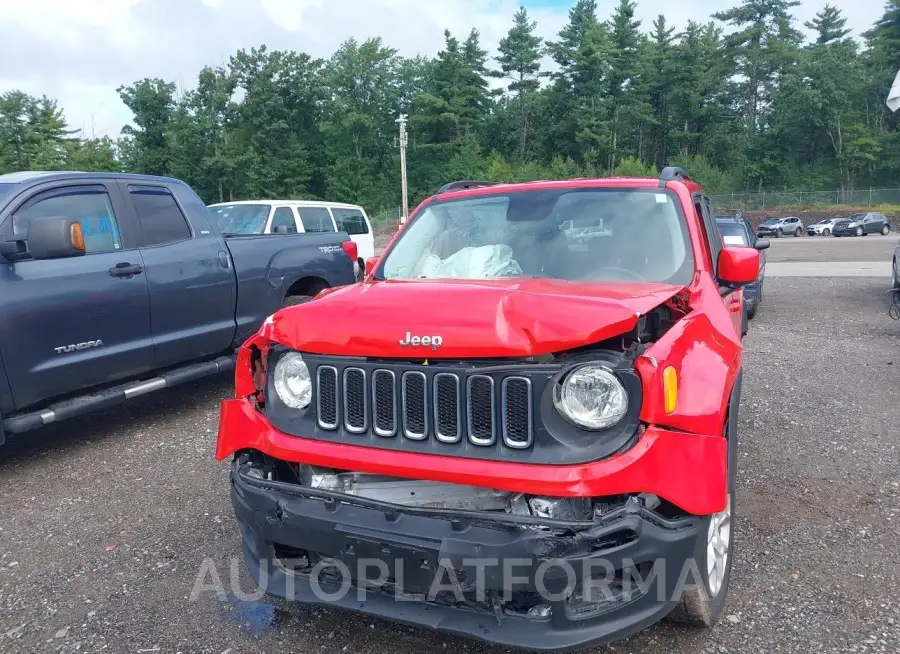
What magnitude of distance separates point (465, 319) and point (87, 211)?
414cm

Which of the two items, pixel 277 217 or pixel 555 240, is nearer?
pixel 555 240

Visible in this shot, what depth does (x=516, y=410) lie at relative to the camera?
232 cm

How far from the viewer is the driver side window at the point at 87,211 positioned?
4965 millimetres

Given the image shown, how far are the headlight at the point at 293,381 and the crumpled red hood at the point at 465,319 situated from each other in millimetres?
106

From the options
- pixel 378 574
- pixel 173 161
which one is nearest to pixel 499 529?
pixel 378 574

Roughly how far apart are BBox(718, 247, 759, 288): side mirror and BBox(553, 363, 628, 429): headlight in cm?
151

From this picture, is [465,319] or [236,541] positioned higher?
[465,319]

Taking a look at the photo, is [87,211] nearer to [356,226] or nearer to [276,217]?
[276,217]

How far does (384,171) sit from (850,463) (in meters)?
62.2

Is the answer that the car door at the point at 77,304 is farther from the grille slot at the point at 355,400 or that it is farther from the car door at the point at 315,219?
the car door at the point at 315,219

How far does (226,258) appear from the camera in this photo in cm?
615

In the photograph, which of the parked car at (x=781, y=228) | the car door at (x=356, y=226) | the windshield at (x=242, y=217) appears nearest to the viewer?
the windshield at (x=242, y=217)

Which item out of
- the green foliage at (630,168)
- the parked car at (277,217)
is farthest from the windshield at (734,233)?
the green foliage at (630,168)

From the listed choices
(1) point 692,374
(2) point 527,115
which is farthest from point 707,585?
(2) point 527,115
